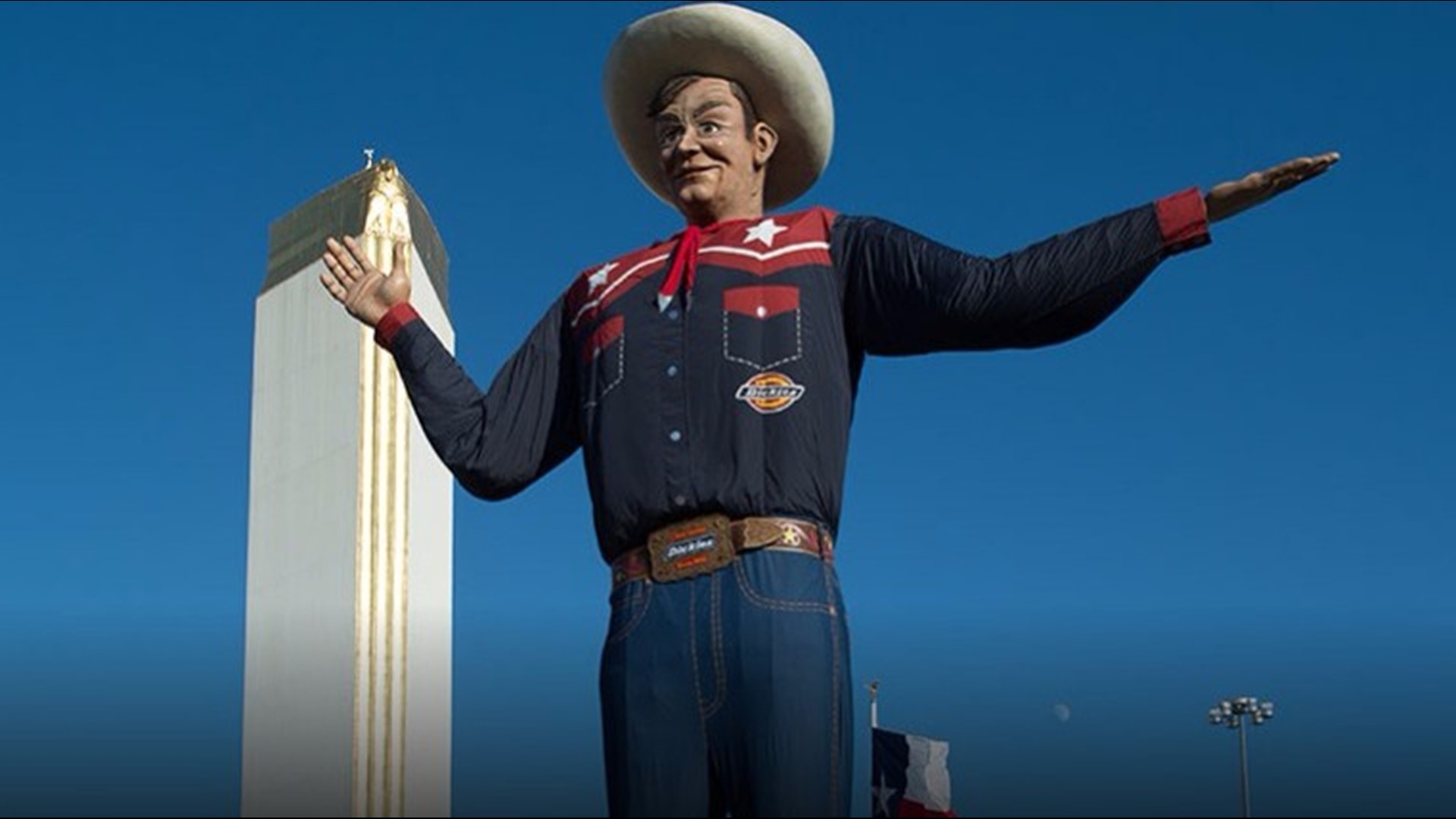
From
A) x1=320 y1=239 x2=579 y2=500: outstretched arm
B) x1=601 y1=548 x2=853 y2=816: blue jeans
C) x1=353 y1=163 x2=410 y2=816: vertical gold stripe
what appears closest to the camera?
x1=601 y1=548 x2=853 y2=816: blue jeans

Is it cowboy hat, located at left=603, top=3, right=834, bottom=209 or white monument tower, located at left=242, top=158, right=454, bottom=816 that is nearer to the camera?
cowboy hat, located at left=603, top=3, right=834, bottom=209

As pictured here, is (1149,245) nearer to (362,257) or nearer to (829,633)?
(829,633)

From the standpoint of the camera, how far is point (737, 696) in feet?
16.6

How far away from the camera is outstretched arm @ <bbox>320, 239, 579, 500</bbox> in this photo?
18.8 ft

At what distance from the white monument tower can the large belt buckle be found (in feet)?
72.5

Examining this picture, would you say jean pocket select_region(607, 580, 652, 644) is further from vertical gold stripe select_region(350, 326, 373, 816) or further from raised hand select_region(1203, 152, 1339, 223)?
vertical gold stripe select_region(350, 326, 373, 816)

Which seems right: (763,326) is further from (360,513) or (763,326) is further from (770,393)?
(360,513)

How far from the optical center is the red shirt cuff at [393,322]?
5.76 metres

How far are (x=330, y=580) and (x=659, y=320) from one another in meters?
24.0

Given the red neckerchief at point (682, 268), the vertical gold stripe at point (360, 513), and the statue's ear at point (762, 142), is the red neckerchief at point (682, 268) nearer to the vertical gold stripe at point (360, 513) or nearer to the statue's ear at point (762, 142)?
the statue's ear at point (762, 142)

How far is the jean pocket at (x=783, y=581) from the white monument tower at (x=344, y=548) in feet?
72.9

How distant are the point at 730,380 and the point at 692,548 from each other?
429 millimetres

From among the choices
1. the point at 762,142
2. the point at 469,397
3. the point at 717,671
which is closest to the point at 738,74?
the point at 762,142

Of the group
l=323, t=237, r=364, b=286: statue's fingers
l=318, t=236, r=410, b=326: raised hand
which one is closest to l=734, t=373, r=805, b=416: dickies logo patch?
l=318, t=236, r=410, b=326: raised hand
